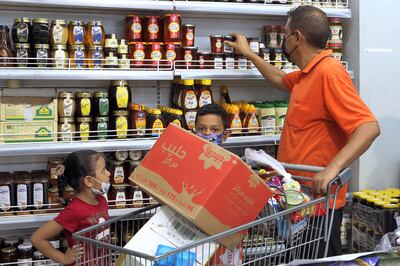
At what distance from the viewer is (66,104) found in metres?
2.99

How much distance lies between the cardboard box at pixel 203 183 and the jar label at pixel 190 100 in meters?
1.58

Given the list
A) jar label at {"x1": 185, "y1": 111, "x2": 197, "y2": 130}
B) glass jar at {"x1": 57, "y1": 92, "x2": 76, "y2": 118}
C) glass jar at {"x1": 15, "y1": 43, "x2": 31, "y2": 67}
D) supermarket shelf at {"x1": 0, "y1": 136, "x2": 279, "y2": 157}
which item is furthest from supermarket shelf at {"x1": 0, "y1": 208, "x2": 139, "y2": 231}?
jar label at {"x1": 185, "y1": 111, "x2": 197, "y2": 130}

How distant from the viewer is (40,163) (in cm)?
332

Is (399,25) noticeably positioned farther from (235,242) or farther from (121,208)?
(235,242)

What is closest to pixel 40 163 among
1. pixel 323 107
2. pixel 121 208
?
pixel 121 208

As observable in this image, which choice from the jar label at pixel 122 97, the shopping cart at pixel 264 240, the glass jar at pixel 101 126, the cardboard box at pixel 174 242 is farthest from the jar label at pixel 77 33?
the cardboard box at pixel 174 242

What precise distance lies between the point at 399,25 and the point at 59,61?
2.24 m

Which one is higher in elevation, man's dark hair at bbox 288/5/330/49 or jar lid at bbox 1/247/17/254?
man's dark hair at bbox 288/5/330/49

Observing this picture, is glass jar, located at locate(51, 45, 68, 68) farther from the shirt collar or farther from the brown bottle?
the shirt collar

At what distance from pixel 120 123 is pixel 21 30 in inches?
28.3

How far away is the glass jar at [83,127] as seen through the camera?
300 cm

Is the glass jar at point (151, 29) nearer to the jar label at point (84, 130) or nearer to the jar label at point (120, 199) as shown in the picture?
the jar label at point (84, 130)

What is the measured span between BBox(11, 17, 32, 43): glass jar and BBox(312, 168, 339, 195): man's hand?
5.96ft

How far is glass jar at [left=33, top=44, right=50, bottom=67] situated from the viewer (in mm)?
2896
